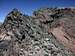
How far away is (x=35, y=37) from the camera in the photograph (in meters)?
10.9

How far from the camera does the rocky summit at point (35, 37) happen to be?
386 inches

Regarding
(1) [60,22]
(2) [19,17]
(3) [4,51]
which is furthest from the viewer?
(1) [60,22]

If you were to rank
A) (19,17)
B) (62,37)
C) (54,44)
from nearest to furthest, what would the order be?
(54,44), (19,17), (62,37)

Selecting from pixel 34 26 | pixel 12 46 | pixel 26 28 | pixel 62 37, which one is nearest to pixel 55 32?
pixel 62 37

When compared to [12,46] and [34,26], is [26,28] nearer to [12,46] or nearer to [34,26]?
[34,26]

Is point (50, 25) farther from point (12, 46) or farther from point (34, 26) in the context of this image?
point (12, 46)

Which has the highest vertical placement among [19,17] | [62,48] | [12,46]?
[19,17]

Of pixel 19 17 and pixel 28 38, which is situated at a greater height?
pixel 19 17

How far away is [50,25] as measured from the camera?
45.7 ft

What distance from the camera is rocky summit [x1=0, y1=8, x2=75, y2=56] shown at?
9.80 metres

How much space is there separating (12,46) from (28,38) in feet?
4.34

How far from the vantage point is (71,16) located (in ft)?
47.8

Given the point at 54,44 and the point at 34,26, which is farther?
the point at 34,26

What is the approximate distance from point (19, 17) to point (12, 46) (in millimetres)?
→ 2700
